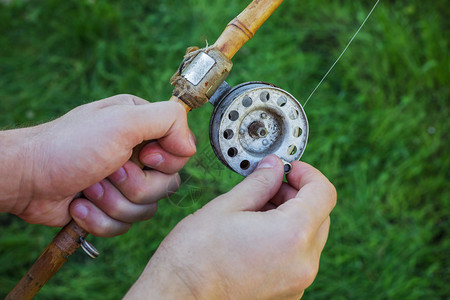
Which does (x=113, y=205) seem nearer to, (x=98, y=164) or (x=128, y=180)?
(x=128, y=180)

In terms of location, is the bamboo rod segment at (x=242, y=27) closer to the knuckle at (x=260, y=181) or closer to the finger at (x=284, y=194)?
the knuckle at (x=260, y=181)

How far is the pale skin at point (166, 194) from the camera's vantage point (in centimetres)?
160

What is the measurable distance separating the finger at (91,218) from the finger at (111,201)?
24 mm

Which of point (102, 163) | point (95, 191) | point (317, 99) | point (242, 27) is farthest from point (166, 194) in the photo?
Result: point (317, 99)

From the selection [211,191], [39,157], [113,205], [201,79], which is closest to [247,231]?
[201,79]

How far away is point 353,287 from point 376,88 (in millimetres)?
1591

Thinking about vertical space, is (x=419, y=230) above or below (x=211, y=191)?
above

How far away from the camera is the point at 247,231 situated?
1.61m

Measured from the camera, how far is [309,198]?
1713mm


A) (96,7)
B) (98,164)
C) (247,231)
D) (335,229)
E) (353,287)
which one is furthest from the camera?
(96,7)

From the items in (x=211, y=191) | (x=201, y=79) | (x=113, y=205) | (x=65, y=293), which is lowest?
(x=65, y=293)

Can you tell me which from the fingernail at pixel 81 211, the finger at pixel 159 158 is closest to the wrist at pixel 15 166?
the fingernail at pixel 81 211

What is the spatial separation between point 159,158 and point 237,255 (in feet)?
2.05

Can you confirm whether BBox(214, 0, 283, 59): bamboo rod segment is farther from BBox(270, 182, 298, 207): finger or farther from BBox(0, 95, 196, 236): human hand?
BBox(270, 182, 298, 207): finger
